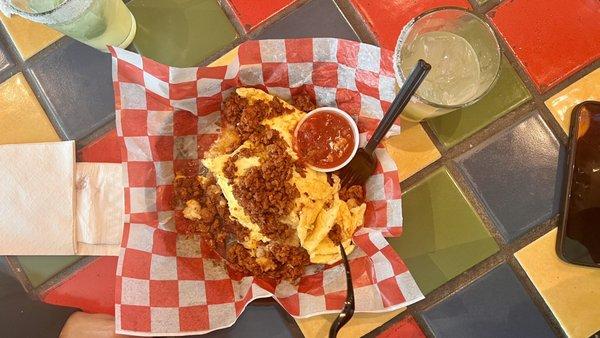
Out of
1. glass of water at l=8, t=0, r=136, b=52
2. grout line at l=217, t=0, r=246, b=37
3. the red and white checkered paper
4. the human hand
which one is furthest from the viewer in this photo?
grout line at l=217, t=0, r=246, b=37

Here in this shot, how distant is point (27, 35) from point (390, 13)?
1.20 metres

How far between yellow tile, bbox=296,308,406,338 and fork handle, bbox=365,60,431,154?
0.53m

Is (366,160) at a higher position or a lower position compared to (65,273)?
higher

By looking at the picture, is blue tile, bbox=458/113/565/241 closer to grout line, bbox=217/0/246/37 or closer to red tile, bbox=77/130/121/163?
grout line, bbox=217/0/246/37

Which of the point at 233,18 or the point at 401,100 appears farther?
the point at 233,18

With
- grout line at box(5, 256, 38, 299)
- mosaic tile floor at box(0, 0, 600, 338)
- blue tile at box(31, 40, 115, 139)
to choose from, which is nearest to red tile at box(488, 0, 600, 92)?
mosaic tile floor at box(0, 0, 600, 338)

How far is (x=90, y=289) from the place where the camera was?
171 cm

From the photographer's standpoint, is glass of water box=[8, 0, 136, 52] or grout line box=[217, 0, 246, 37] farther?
grout line box=[217, 0, 246, 37]

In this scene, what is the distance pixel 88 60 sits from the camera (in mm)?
1745

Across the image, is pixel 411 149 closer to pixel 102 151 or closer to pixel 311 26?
pixel 311 26

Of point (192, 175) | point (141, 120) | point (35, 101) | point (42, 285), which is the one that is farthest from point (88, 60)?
point (42, 285)

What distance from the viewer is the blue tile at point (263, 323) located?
167cm

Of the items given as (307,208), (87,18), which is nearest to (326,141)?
(307,208)

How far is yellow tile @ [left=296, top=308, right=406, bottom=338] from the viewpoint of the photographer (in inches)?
65.0
